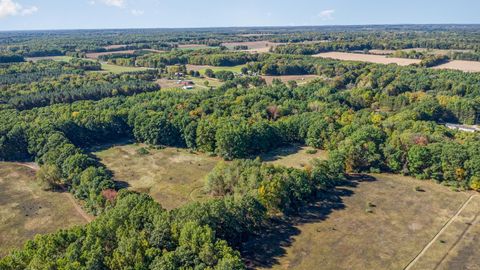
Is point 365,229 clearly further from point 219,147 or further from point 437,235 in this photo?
point 219,147

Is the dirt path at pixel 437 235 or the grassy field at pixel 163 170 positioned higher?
the grassy field at pixel 163 170

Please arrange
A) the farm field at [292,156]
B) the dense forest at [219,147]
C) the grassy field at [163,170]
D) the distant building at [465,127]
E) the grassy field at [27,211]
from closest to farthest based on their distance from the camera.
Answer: the dense forest at [219,147] → the grassy field at [27,211] → the grassy field at [163,170] → the farm field at [292,156] → the distant building at [465,127]

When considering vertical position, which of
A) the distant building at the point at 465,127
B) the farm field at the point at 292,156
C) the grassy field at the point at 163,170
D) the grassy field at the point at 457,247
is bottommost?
the grassy field at the point at 457,247

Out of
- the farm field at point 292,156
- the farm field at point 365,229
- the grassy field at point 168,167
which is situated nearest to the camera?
the farm field at point 365,229

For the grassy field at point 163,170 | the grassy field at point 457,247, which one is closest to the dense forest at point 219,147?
the grassy field at point 163,170

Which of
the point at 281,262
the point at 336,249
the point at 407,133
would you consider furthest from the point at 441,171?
the point at 281,262

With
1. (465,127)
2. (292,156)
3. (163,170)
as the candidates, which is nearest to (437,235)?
(292,156)

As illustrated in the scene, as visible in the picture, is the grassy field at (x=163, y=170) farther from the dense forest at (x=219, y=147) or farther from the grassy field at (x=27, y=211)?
the grassy field at (x=27, y=211)

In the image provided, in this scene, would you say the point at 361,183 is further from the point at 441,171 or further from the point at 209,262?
the point at 209,262
